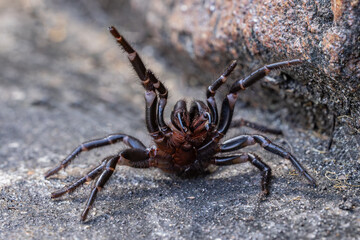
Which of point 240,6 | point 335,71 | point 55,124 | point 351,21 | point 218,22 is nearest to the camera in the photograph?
point 351,21

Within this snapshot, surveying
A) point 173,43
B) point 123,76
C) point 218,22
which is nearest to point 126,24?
point 123,76

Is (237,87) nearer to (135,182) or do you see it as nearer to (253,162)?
(253,162)

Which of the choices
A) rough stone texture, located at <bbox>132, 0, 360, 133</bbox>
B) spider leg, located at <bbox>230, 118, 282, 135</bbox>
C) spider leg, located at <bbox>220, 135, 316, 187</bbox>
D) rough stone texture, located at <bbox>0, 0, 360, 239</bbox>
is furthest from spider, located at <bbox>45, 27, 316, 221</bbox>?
spider leg, located at <bbox>230, 118, 282, 135</bbox>

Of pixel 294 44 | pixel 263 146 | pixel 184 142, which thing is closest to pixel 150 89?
pixel 184 142

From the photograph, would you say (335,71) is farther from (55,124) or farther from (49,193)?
(55,124)

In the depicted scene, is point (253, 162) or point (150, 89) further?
point (253, 162)

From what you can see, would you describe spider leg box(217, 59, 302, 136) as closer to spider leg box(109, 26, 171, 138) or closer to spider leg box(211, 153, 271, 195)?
spider leg box(211, 153, 271, 195)

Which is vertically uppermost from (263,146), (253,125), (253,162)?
(253,125)
